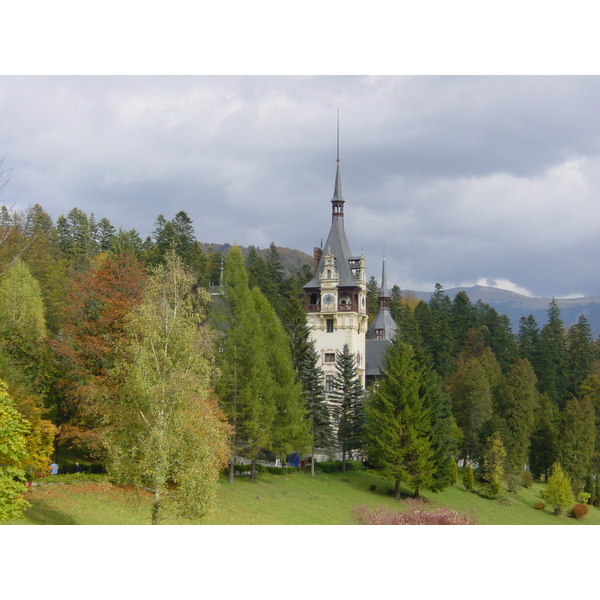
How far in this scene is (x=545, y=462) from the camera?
2544 inches

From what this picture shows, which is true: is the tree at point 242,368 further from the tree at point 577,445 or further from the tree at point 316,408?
the tree at point 577,445

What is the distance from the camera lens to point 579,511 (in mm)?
49938

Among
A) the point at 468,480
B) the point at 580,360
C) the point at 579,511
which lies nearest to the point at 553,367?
the point at 580,360

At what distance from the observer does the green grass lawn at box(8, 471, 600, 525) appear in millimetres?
24797

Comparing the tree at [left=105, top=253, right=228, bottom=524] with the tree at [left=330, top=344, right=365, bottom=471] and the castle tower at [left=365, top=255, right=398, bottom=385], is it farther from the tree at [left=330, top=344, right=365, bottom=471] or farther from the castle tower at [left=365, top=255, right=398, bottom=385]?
the castle tower at [left=365, top=255, right=398, bottom=385]

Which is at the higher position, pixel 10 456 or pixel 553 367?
pixel 553 367

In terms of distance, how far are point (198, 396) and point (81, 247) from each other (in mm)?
66732

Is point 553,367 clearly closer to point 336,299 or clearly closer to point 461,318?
point 461,318

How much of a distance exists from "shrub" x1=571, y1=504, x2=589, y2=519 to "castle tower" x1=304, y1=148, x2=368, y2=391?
21.1 metres

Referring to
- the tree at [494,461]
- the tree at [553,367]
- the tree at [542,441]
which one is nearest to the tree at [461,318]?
the tree at [553,367]

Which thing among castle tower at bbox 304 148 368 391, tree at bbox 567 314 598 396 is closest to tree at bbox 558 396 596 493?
castle tower at bbox 304 148 368 391

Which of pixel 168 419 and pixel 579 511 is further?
pixel 579 511

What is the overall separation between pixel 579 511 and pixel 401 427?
16.5 metres

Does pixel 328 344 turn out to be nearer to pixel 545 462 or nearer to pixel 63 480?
pixel 545 462
